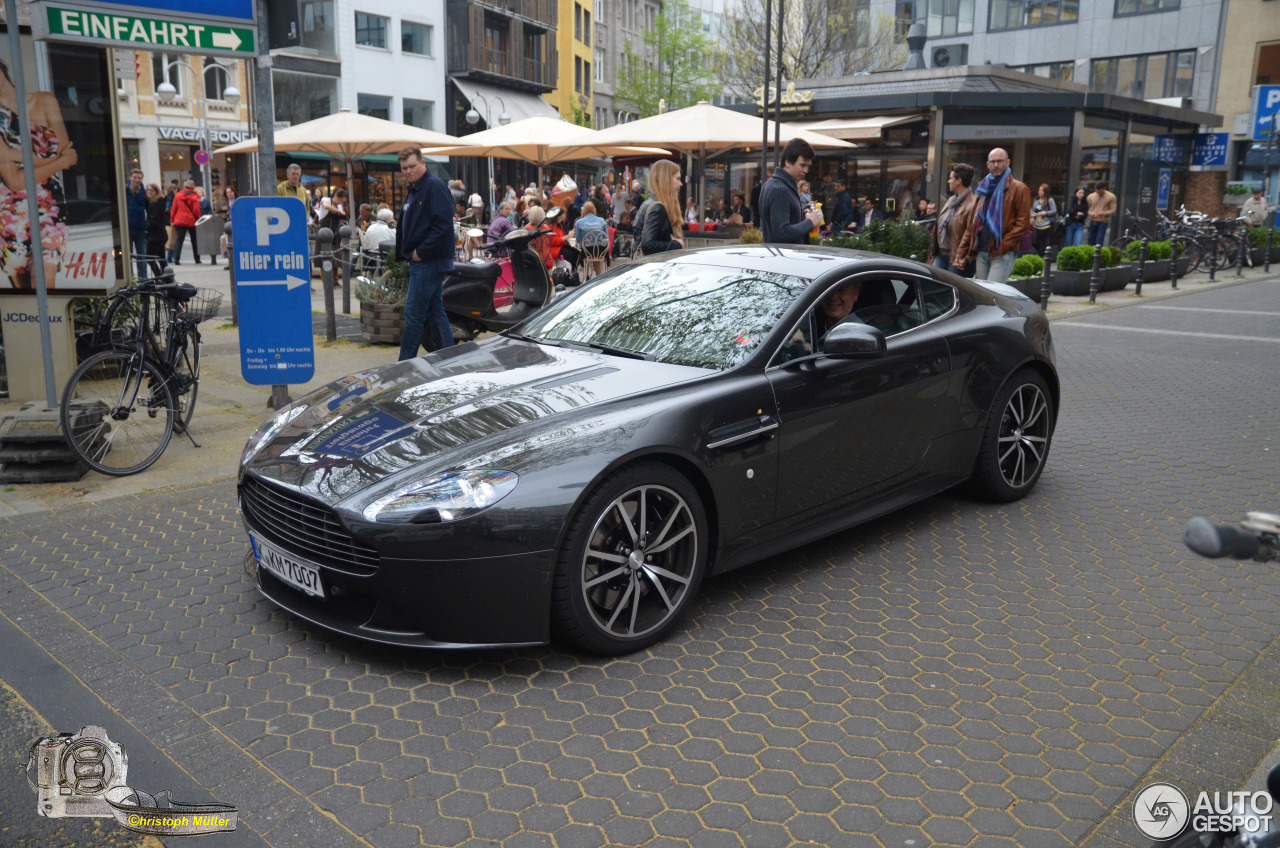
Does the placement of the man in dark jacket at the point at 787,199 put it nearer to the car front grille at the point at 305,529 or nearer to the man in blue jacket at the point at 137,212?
the car front grille at the point at 305,529

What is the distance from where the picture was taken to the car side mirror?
4496mm

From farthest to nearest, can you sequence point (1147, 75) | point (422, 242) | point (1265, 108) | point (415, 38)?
point (1147, 75) → point (415, 38) → point (1265, 108) → point (422, 242)

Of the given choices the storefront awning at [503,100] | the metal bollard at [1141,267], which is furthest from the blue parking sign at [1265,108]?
the storefront awning at [503,100]

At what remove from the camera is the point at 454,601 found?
11.7ft

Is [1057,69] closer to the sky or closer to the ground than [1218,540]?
closer to the sky

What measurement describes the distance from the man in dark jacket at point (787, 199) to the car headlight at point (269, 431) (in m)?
4.65

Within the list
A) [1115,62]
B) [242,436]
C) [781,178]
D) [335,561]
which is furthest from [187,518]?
[1115,62]

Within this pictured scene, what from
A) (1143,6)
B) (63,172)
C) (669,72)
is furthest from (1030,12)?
(63,172)

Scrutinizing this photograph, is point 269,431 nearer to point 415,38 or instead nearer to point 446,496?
point 446,496

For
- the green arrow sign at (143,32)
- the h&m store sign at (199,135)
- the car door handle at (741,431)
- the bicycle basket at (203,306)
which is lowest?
the car door handle at (741,431)

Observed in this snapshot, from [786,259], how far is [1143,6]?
45.0 m

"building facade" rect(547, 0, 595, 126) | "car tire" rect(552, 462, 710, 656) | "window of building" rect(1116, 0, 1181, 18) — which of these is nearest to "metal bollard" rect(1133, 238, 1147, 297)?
"car tire" rect(552, 462, 710, 656)

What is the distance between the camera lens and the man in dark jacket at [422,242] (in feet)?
26.8

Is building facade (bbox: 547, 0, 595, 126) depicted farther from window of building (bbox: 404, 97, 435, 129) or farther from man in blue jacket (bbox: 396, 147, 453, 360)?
man in blue jacket (bbox: 396, 147, 453, 360)
